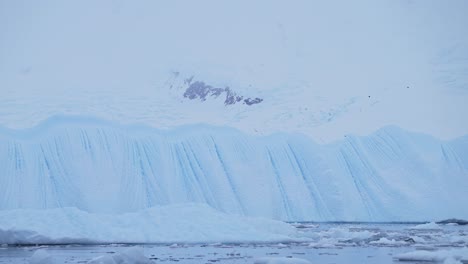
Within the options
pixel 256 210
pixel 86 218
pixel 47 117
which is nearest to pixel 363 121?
pixel 256 210

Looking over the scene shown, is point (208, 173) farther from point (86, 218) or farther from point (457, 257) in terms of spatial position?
point (457, 257)

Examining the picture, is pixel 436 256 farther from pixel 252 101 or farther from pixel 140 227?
pixel 252 101

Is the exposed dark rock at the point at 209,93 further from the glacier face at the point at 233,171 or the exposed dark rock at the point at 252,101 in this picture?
the glacier face at the point at 233,171

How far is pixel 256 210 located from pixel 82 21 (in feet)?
51.1

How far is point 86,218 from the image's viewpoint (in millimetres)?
12727

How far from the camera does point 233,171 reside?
18.2 m

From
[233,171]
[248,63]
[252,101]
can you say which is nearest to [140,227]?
[233,171]

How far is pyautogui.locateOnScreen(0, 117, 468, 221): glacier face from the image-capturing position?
16625 mm

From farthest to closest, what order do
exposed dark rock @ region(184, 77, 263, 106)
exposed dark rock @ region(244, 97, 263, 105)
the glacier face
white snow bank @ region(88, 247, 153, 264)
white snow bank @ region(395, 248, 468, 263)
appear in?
1. exposed dark rock @ region(184, 77, 263, 106)
2. exposed dark rock @ region(244, 97, 263, 105)
3. the glacier face
4. white snow bank @ region(395, 248, 468, 263)
5. white snow bank @ region(88, 247, 153, 264)

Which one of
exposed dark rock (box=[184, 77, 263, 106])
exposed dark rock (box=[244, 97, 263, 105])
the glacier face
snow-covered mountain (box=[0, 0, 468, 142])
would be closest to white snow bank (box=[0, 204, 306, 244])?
the glacier face

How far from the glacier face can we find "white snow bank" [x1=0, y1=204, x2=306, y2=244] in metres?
3.27

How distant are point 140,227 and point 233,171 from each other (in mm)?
5540

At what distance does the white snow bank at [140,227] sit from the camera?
12.1 m

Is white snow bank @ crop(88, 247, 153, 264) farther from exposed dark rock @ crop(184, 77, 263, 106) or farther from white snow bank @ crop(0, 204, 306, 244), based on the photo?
exposed dark rock @ crop(184, 77, 263, 106)
